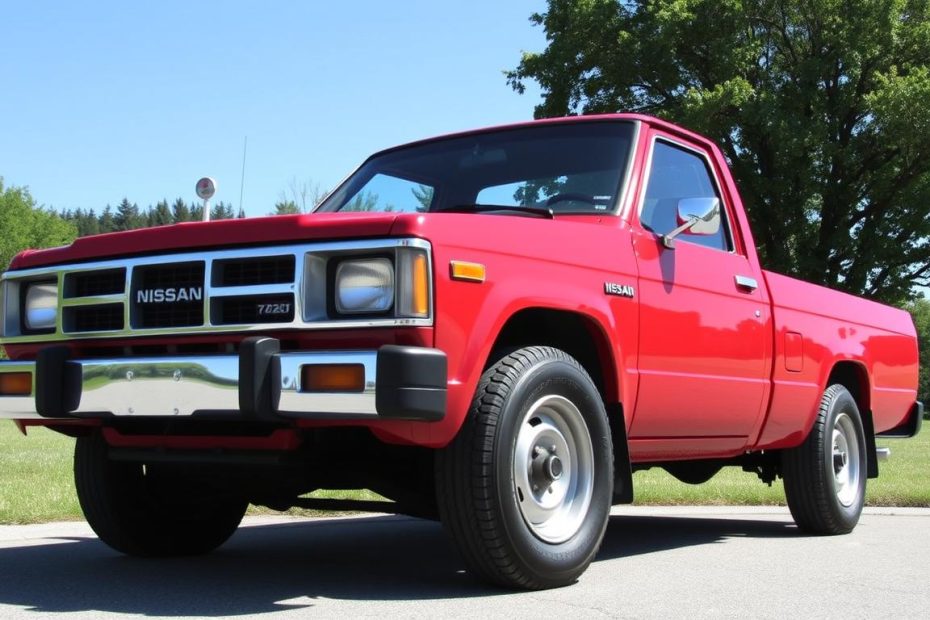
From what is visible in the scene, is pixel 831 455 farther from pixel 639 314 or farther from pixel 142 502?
pixel 142 502

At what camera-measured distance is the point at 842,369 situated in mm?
7570

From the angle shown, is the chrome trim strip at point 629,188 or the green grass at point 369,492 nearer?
the chrome trim strip at point 629,188

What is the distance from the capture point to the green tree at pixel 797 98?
26047 mm

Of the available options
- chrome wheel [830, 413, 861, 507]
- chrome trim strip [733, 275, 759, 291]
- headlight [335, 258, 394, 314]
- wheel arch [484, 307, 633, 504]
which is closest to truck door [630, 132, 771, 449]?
chrome trim strip [733, 275, 759, 291]

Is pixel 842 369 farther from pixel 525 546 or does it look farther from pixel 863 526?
pixel 525 546

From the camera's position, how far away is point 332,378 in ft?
12.5

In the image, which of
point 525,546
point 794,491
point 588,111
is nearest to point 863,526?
point 794,491

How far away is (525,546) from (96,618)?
59.8 inches

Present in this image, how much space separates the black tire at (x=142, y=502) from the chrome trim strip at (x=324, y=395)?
1.30 meters

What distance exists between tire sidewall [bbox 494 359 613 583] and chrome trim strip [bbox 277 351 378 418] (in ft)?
1.88

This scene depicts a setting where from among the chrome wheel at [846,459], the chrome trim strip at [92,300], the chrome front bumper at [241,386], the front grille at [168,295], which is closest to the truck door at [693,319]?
the chrome wheel at [846,459]

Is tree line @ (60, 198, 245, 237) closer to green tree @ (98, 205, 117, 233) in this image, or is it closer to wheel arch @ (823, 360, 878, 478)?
green tree @ (98, 205, 117, 233)

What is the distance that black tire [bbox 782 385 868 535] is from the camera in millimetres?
6879

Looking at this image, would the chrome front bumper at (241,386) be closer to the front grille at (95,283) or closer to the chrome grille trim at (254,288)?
the chrome grille trim at (254,288)
